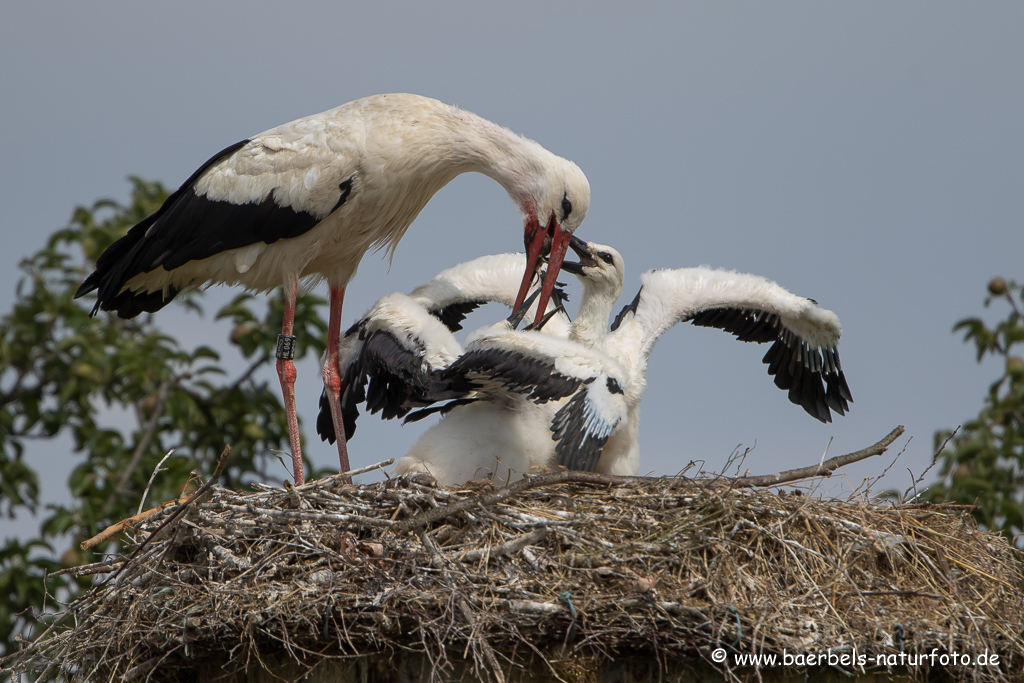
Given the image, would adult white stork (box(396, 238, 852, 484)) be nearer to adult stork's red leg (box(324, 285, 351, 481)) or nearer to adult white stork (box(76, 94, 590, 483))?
adult white stork (box(76, 94, 590, 483))

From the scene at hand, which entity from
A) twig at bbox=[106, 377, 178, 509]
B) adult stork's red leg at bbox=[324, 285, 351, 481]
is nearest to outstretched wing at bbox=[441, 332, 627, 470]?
adult stork's red leg at bbox=[324, 285, 351, 481]

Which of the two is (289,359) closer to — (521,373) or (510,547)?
(521,373)

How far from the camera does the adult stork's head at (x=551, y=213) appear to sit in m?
5.50

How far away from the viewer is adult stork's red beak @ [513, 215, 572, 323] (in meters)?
5.57

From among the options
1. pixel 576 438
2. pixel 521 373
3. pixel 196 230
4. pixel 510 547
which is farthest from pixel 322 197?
pixel 510 547

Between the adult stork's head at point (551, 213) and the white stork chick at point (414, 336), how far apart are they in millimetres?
199

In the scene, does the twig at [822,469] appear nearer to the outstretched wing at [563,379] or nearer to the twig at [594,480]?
the twig at [594,480]

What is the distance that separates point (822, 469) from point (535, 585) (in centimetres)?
142

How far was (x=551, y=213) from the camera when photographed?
219 inches

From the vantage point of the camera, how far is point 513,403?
5.43 metres

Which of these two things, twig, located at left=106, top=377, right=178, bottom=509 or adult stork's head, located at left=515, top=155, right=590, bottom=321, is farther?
twig, located at left=106, top=377, right=178, bottom=509

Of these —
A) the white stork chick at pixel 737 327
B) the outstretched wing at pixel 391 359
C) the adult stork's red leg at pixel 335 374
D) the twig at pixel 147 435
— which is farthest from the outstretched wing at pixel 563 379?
the twig at pixel 147 435

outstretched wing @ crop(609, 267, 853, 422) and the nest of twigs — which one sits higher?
outstretched wing @ crop(609, 267, 853, 422)

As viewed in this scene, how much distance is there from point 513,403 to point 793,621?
2.14 m
